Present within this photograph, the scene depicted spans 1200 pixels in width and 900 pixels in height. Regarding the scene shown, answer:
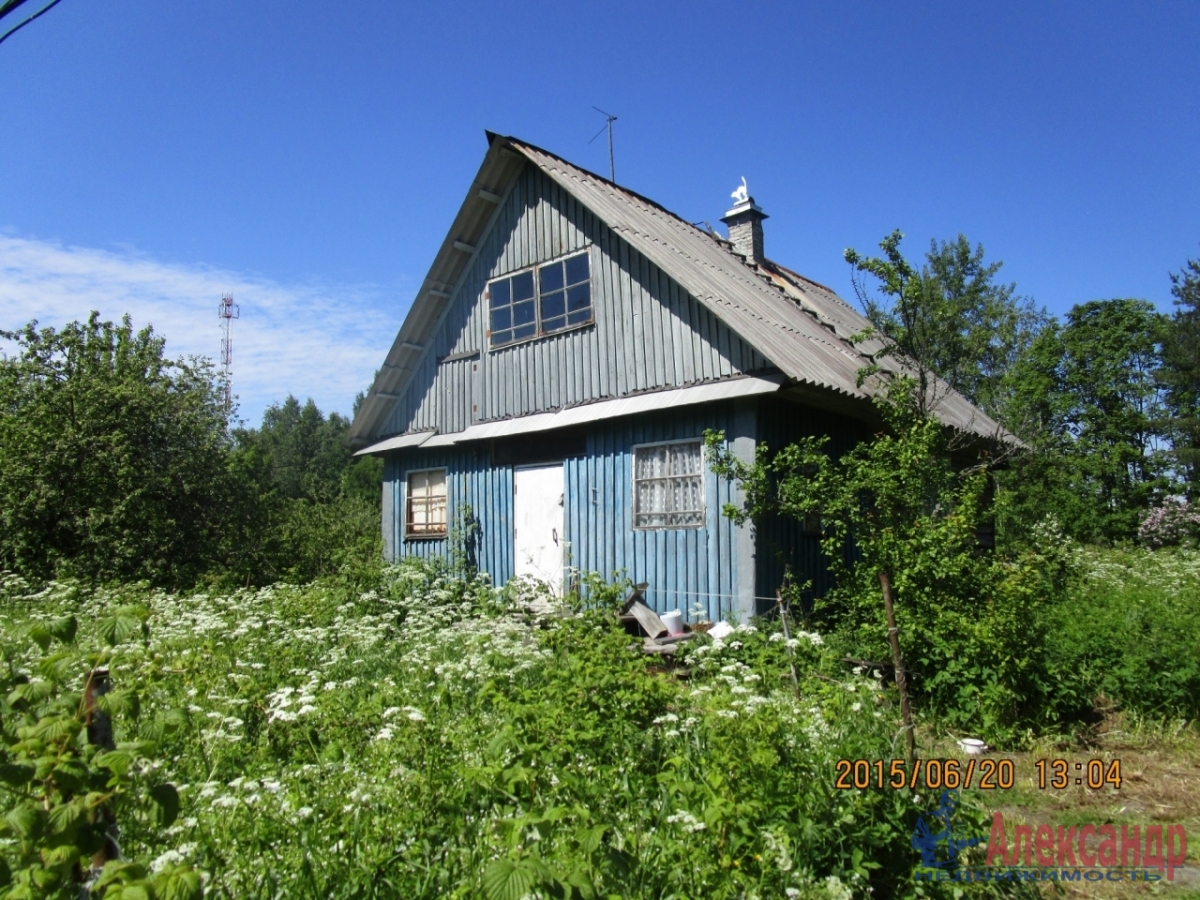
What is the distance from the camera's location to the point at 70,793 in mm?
2170

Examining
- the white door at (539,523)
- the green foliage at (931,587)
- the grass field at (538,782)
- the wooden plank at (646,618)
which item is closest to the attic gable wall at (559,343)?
the white door at (539,523)

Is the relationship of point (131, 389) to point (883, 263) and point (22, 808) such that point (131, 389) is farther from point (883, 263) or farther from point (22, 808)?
point (22, 808)

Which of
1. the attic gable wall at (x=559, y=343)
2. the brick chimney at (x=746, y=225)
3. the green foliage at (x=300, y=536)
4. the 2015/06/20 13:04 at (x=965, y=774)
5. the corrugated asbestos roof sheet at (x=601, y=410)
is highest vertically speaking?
the brick chimney at (x=746, y=225)

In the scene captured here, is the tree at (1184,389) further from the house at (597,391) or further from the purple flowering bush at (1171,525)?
the house at (597,391)

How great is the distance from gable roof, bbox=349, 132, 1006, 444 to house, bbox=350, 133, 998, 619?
42 millimetres

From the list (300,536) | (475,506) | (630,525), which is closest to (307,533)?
(300,536)

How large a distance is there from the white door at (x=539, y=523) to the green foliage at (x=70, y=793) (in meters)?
8.46

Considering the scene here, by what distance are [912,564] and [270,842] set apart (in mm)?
5108

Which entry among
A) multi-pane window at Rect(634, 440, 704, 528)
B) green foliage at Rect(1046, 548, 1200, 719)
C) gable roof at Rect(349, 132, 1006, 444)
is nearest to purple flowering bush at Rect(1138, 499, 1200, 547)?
gable roof at Rect(349, 132, 1006, 444)

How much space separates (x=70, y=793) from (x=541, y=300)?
10017mm

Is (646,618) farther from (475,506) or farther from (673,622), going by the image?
(475,506)

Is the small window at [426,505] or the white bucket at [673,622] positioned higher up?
the small window at [426,505]

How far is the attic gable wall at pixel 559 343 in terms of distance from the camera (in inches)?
386

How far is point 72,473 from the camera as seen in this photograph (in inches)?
523
